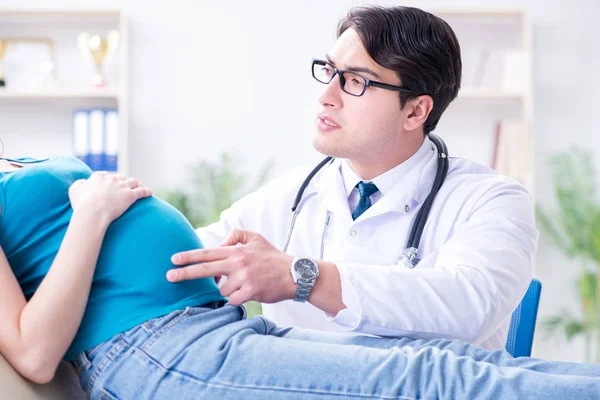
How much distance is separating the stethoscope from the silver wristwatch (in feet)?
1.24

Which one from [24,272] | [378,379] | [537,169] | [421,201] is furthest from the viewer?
[537,169]

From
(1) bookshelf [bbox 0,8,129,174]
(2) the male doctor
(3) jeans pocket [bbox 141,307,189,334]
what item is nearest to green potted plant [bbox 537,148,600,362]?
(2) the male doctor

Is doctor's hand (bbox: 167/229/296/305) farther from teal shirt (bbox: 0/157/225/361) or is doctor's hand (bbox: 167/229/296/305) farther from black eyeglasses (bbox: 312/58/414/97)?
black eyeglasses (bbox: 312/58/414/97)

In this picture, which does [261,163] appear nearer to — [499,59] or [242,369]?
[499,59]

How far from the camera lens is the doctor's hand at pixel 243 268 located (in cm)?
126

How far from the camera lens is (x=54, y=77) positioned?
13.5ft

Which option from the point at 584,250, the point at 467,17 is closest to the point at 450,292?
the point at 584,250

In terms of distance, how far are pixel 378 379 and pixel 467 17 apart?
344cm

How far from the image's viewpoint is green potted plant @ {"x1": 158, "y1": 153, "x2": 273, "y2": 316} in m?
4.01

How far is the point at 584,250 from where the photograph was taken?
3967mm

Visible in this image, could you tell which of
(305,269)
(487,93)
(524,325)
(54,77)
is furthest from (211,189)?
(305,269)

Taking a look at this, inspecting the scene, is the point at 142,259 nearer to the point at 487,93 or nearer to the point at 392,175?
the point at 392,175

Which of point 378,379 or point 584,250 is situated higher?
point 378,379

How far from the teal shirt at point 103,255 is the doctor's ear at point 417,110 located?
889 millimetres
